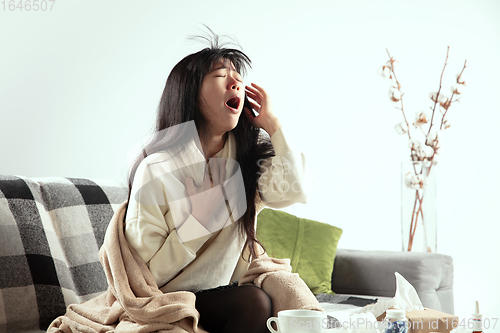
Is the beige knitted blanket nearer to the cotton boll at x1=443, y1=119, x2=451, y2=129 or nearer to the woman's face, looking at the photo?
the woman's face

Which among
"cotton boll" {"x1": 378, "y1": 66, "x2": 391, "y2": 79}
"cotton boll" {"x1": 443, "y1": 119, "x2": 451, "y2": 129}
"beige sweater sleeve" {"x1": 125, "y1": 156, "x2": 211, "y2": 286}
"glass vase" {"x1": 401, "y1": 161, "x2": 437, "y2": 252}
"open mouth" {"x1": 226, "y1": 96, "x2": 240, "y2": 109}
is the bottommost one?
"glass vase" {"x1": 401, "y1": 161, "x2": 437, "y2": 252}

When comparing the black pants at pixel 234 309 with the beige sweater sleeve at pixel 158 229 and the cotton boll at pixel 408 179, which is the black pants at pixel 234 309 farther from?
the cotton boll at pixel 408 179

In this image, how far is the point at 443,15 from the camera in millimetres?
2463

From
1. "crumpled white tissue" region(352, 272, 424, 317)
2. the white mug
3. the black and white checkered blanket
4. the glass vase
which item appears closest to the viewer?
the white mug

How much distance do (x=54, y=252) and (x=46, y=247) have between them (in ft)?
0.10

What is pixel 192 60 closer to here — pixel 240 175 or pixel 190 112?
pixel 190 112

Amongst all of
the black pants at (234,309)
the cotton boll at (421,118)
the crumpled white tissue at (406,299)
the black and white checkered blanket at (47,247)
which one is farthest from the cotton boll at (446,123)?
the black pants at (234,309)

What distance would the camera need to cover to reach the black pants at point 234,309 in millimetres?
888

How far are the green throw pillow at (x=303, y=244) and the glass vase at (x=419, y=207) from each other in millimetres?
379

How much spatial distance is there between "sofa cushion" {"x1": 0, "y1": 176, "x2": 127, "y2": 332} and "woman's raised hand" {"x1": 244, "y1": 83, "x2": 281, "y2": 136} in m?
0.61

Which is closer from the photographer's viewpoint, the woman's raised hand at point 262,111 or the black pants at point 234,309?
the black pants at point 234,309

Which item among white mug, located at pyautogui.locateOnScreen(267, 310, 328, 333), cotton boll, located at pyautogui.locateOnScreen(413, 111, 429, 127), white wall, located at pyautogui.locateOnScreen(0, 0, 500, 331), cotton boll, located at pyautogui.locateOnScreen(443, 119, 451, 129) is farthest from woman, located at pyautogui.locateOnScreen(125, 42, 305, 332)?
cotton boll, located at pyautogui.locateOnScreen(443, 119, 451, 129)

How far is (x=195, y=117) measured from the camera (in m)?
1.00

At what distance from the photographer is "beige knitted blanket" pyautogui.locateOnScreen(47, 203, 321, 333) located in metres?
0.84
